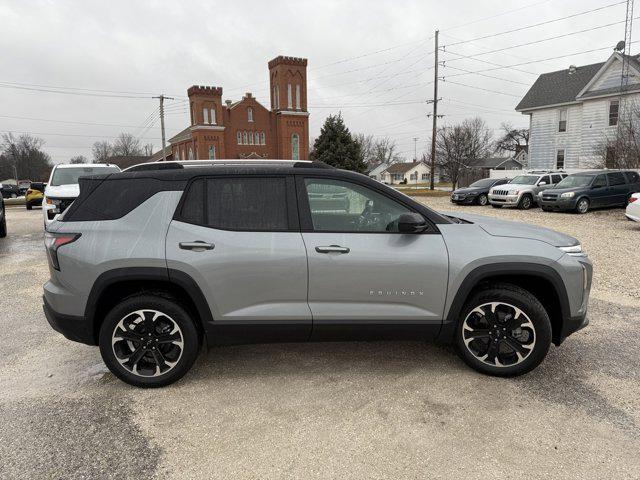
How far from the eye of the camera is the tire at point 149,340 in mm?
3355

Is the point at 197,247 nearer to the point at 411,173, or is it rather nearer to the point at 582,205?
the point at 582,205

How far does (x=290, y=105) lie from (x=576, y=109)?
116ft

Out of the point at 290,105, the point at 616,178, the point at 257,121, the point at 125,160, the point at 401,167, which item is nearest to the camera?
the point at 616,178

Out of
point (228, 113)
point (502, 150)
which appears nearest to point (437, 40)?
point (228, 113)

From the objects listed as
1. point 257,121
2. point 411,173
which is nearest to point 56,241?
point 257,121

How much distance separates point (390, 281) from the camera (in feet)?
11.0

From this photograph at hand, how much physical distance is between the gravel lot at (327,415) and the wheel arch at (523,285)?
0.49 m

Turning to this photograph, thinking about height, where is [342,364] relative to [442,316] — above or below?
below

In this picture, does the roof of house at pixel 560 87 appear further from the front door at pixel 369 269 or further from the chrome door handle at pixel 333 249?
the chrome door handle at pixel 333 249

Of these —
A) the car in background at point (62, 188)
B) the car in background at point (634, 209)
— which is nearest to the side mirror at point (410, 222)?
the car in background at point (62, 188)

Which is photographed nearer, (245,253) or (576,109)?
(245,253)

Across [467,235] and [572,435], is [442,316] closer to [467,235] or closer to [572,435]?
[467,235]

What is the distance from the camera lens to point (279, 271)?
3301mm

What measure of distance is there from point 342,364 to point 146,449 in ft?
5.70
